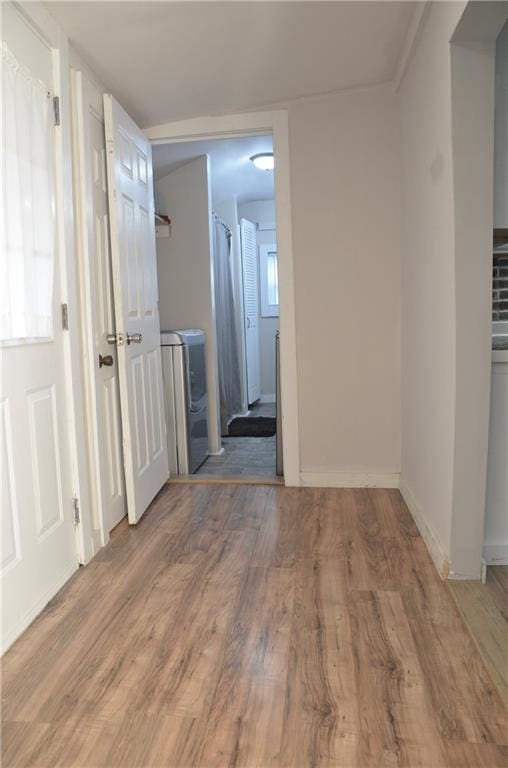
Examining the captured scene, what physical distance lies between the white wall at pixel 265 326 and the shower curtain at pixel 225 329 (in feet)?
3.56

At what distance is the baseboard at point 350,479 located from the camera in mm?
2904

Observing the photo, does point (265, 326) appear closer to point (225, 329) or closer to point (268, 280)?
point (268, 280)

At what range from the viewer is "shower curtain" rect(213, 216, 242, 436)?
4.40 m

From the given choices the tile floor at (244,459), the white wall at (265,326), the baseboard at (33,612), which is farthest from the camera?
the white wall at (265,326)

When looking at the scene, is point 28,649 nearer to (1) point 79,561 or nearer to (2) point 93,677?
(2) point 93,677

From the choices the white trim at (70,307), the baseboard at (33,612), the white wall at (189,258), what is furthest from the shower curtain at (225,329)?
the baseboard at (33,612)

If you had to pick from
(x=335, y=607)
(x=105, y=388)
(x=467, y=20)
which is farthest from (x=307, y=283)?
(x=335, y=607)

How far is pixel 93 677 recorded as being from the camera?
142 centimetres

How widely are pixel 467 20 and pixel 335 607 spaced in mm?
1875

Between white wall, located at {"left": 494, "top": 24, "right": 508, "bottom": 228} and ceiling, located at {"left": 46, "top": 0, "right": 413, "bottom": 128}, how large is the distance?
518 millimetres

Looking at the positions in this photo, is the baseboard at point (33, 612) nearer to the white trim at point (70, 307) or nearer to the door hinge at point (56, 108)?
the white trim at point (70, 307)

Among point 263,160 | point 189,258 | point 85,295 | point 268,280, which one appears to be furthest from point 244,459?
point 268,280

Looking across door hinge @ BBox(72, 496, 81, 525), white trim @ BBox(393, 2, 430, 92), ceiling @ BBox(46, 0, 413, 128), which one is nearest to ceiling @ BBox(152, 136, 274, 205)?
ceiling @ BBox(46, 0, 413, 128)

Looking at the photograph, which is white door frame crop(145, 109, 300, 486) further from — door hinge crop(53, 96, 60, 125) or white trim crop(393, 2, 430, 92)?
door hinge crop(53, 96, 60, 125)
